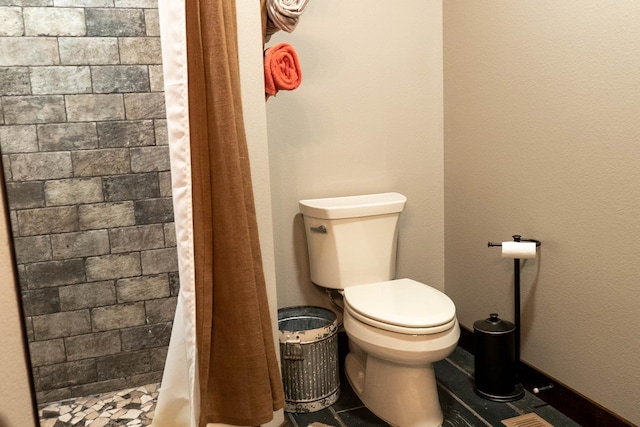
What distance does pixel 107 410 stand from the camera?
1.41 meters

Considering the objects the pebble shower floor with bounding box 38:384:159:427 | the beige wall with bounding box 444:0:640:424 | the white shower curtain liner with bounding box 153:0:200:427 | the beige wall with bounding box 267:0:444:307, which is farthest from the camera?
the beige wall with bounding box 267:0:444:307

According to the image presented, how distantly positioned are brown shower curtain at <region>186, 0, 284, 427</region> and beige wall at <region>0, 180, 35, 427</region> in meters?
0.84

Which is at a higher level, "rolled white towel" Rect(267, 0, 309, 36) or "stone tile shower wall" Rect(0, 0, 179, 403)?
"rolled white towel" Rect(267, 0, 309, 36)

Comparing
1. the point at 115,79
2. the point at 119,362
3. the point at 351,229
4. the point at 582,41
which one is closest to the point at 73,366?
the point at 119,362

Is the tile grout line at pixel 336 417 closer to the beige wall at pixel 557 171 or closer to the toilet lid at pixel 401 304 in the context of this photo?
the toilet lid at pixel 401 304

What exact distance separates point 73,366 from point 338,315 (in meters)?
1.45

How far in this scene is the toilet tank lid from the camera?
222 centimetres

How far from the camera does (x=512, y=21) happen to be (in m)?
2.10

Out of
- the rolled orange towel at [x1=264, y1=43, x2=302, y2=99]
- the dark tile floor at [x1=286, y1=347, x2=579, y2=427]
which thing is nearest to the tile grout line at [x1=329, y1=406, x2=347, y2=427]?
the dark tile floor at [x1=286, y1=347, x2=579, y2=427]

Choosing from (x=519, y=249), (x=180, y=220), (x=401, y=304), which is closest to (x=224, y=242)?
(x=180, y=220)

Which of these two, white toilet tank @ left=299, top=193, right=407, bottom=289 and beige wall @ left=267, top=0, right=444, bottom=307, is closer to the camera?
white toilet tank @ left=299, top=193, right=407, bottom=289

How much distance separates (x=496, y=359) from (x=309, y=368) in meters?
0.74

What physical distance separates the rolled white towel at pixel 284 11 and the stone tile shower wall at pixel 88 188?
18.9 inches

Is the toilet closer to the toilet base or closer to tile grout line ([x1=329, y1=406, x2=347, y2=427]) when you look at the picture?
the toilet base
